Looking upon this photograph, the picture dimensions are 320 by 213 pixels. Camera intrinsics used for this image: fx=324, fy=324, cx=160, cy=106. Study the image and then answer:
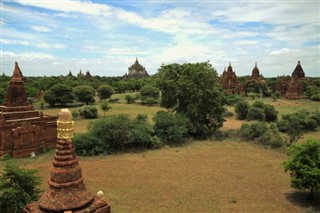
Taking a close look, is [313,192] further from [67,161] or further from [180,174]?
[67,161]

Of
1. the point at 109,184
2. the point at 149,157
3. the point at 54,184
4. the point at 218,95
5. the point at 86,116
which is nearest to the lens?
the point at 54,184

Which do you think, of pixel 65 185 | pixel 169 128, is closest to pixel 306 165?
pixel 65 185

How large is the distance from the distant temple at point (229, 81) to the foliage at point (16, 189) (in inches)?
2386

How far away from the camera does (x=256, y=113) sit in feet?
132

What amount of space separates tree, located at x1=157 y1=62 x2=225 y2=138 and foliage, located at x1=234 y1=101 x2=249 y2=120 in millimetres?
9890

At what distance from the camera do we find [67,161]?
6.86 meters

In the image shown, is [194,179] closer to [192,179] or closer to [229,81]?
[192,179]

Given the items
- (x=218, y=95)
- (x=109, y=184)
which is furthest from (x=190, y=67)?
(x=109, y=184)

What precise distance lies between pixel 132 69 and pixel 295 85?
286 feet

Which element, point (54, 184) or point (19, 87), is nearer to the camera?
point (54, 184)

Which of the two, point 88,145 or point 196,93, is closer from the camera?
point 88,145

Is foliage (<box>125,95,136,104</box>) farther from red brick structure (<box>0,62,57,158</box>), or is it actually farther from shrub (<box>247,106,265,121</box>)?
red brick structure (<box>0,62,57,158</box>)

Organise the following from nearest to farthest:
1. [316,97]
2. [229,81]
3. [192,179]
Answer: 1. [192,179]
2. [316,97]
3. [229,81]

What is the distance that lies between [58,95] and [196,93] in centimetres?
2973
